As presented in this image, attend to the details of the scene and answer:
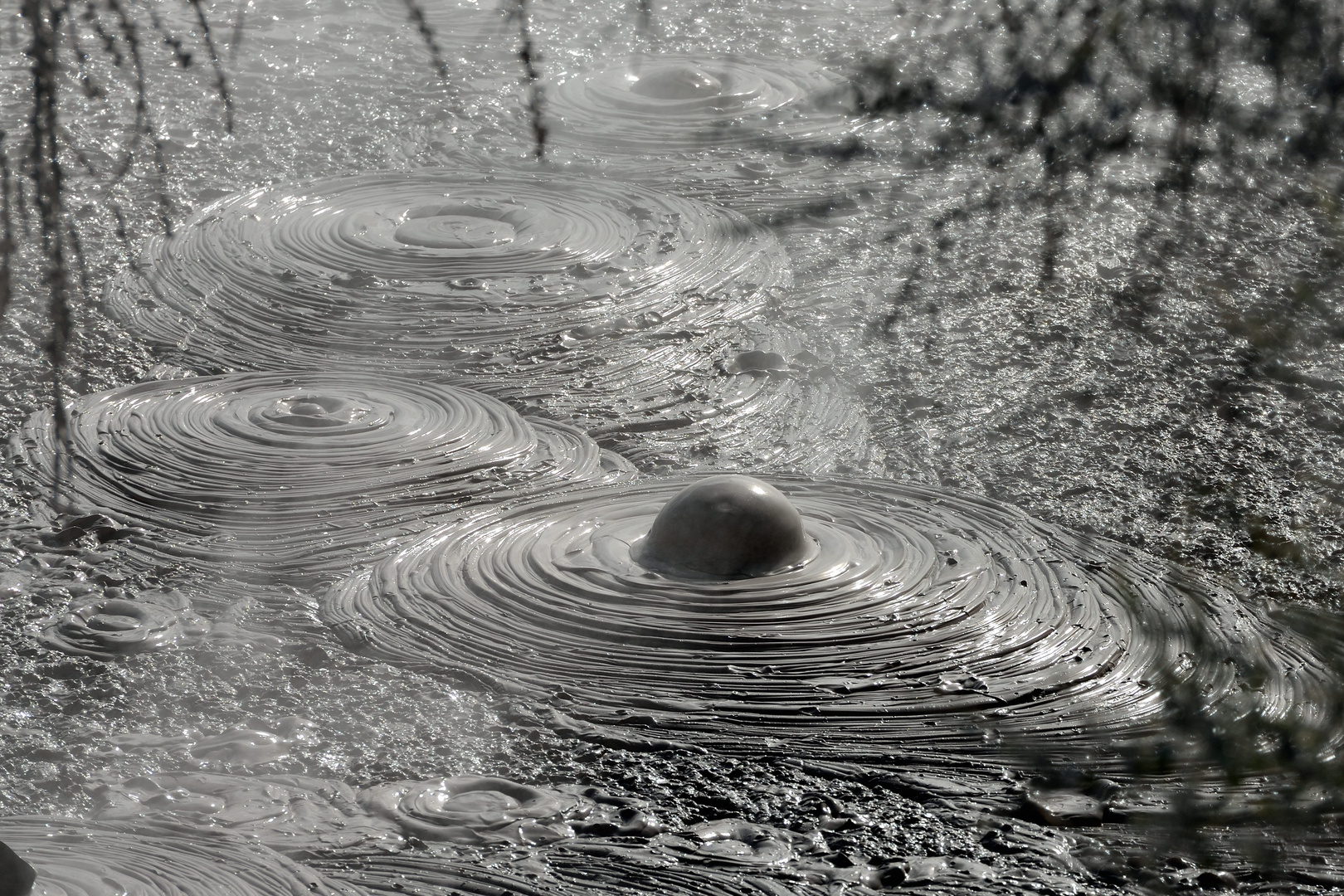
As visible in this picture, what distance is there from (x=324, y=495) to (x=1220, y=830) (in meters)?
1.81

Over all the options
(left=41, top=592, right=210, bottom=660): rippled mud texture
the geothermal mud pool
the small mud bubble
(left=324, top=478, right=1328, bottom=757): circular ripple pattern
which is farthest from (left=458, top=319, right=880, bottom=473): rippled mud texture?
the small mud bubble

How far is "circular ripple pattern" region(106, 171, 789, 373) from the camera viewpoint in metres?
3.54

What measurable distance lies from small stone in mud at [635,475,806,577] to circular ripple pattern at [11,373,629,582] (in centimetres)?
36

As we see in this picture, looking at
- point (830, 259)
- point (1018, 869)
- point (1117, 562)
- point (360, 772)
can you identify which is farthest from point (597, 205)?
point (1018, 869)

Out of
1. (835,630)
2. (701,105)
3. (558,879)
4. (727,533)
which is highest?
(701,105)

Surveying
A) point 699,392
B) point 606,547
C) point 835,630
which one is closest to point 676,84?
point 699,392

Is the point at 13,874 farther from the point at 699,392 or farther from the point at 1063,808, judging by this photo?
the point at 699,392

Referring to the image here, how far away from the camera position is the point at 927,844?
2.04 metres

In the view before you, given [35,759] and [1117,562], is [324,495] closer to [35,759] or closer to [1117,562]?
[35,759]

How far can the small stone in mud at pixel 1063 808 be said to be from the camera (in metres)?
2.08

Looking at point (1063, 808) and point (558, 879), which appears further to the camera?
point (1063, 808)

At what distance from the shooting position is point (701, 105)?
201 inches

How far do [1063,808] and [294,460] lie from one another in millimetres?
1744

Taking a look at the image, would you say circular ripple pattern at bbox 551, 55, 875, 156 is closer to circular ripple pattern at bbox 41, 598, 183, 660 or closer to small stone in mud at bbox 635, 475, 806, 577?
small stone in mud at bbox 635, 475, 806, 577
